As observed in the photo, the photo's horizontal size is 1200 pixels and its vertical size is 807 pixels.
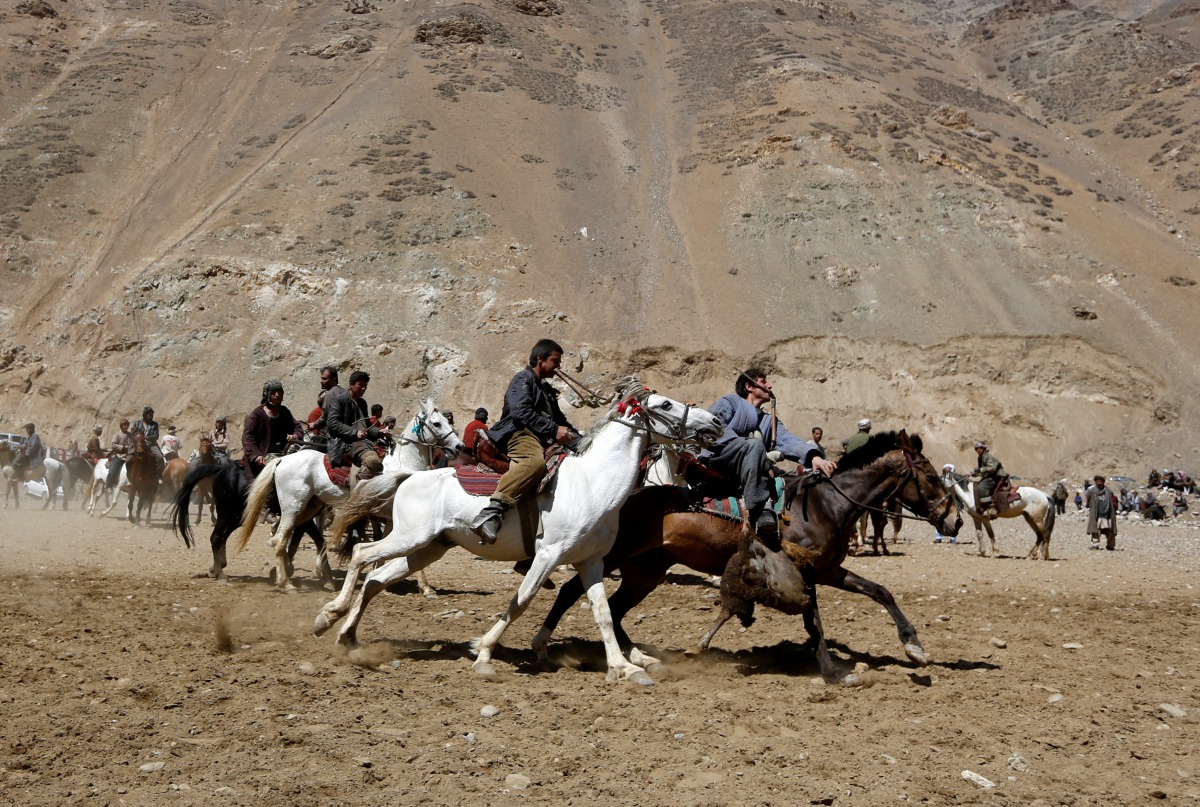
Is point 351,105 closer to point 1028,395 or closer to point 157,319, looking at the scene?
point 157,319

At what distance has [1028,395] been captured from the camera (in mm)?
38562

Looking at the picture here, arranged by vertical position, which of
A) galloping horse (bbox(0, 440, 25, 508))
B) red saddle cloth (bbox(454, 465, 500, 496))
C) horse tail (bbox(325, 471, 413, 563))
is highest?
red saddle cloth (bbox(454, 465, 500, 496))

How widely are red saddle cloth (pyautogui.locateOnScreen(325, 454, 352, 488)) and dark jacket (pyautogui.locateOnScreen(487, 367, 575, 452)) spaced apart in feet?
13.3

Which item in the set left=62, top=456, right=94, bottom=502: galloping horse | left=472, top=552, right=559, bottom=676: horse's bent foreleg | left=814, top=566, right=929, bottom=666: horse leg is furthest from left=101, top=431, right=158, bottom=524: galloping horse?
left=814, top=566, right=929, bottom=666: horse leg

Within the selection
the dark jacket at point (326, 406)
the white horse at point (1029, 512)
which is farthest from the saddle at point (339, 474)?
the white horse at point (1029, 512)

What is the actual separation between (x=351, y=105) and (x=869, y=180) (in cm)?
2760

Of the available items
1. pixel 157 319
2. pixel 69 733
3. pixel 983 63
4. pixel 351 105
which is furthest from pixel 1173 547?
pixel 983 63

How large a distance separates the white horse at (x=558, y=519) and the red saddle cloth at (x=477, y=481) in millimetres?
51

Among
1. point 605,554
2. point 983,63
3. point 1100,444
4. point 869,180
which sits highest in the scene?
point 983,63

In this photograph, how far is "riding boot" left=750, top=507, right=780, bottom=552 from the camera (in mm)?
8203

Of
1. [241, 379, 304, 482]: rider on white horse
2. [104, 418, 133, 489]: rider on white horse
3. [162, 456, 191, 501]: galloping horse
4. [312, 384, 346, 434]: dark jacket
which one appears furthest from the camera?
[104, 418, 133, 489]: rider on white horse

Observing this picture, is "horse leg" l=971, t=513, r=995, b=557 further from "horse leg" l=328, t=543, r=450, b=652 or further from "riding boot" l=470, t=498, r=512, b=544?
"horse leg" l=328, t=543, r=450, b=652

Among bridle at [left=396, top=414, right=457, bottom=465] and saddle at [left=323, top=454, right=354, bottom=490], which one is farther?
bridle at [left=396, top=414, right=457, bottom=465]

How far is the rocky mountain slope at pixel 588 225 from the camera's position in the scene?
3875 centimetres
